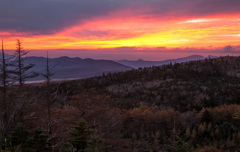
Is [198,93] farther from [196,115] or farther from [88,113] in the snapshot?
[88,113]

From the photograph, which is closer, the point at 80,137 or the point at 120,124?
the point at 80,137

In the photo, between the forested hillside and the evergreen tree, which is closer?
the forested hillside

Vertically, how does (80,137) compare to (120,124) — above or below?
above

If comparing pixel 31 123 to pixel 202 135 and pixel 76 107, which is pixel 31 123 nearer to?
pixel 76 107

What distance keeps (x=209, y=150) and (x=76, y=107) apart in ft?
29.0

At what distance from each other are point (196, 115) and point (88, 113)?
875 cm

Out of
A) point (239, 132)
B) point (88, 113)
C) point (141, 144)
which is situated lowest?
point (141, 144)

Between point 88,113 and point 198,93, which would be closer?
point 88,113

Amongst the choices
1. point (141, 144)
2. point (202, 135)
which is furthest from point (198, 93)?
point (141, 144)

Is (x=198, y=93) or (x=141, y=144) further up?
(x=198, y=93)

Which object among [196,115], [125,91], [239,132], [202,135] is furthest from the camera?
[125,91]

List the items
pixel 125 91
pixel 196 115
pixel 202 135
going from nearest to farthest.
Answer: pixel 202 135 < pixel 196 115 < pixel 125 91

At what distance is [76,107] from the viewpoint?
45.8ft

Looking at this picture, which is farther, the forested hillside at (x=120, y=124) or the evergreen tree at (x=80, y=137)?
the evergreen tree at (x=80, y=137)
